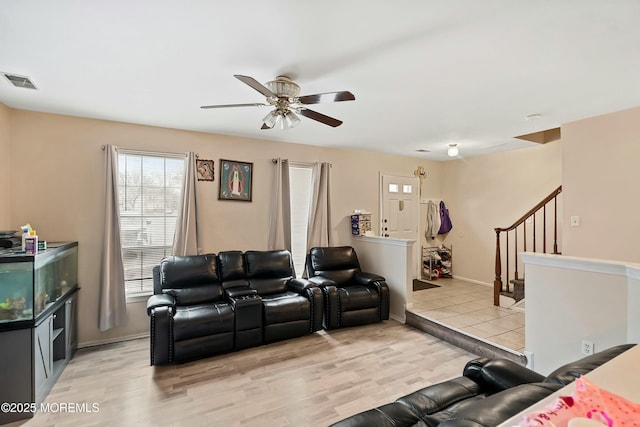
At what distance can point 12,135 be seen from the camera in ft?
10.2

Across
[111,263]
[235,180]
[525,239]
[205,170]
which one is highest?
[205,170]

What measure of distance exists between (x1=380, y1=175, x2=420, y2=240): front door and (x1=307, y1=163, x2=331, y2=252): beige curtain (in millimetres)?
1272

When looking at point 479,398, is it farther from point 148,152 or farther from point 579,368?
→ point 148,152

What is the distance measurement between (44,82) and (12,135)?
1187 mm

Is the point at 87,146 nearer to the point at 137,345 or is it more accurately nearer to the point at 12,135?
the point at 12,135

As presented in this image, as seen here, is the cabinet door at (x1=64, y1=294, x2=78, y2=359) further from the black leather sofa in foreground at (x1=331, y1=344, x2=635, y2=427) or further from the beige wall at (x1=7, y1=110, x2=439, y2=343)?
the black leather sofa in foreground at (x1=331, y1=344, x2=635, y2=427)

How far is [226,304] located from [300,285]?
0.98 m

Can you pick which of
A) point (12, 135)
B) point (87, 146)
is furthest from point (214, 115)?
point (12, 135)

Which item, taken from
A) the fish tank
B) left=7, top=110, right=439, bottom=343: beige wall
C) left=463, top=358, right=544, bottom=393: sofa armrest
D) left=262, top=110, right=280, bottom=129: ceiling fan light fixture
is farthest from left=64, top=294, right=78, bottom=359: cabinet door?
left=463, top=358, right=544, bottom=393: sofa armrest

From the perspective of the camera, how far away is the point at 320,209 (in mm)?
4754

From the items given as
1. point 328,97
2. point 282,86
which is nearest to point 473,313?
point 328,97

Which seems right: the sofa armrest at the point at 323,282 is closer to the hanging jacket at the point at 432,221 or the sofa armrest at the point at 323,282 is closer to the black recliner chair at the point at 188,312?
the black recliner chair at the point at 188,312

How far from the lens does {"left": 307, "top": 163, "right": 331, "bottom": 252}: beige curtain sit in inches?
185

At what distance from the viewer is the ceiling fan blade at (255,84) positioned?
73.0 inches
